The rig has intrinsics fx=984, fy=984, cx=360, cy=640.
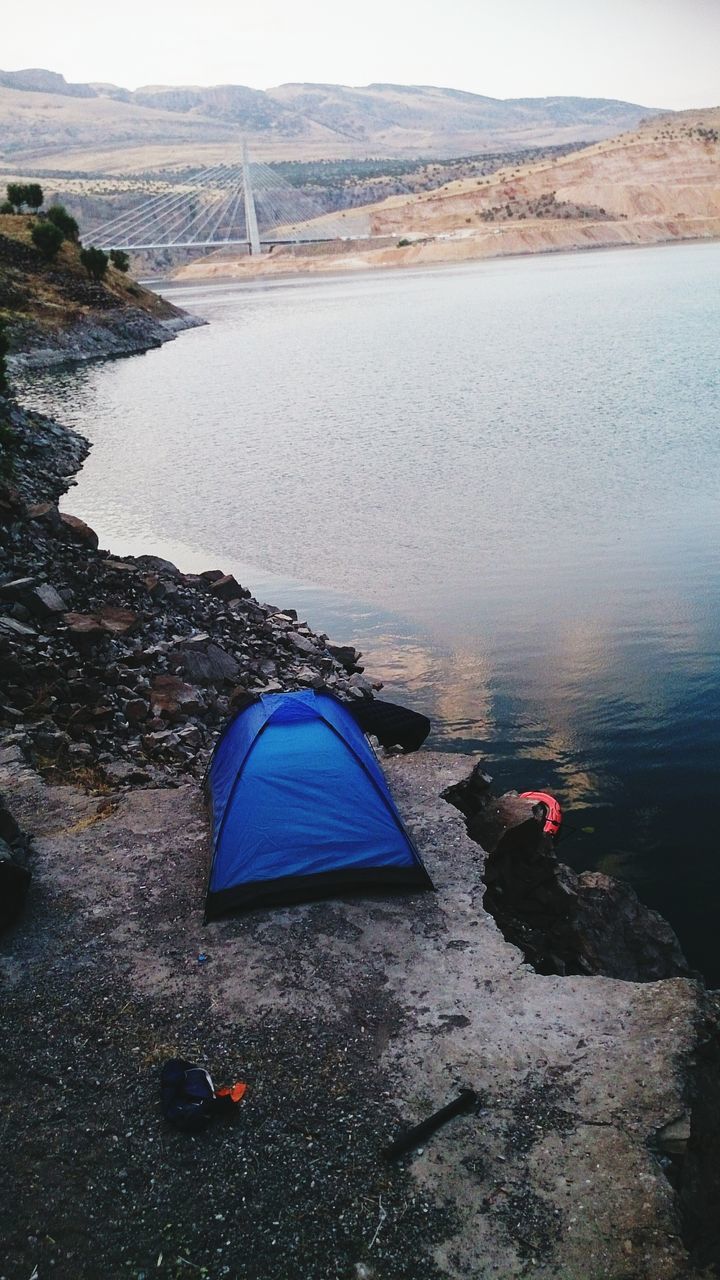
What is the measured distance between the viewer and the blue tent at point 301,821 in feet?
31.0

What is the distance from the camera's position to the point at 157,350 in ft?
245

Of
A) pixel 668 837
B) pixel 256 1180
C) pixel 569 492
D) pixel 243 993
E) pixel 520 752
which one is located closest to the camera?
pixel 256 1180

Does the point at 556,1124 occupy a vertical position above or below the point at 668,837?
above

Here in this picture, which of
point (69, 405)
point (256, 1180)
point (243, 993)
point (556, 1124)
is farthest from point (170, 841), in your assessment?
point (69, 405)

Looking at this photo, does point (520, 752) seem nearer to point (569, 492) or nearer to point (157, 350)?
point (569, 492)

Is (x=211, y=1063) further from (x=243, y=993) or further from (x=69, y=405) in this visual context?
(x=69, y=405)

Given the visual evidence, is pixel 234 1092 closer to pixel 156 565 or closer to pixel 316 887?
pixel 316 887

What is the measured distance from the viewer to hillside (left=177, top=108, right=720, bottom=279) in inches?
6255

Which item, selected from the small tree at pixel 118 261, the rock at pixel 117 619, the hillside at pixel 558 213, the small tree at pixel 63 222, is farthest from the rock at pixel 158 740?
the hillside at pixel 558 213

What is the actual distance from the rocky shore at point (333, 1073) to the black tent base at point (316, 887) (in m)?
0.14

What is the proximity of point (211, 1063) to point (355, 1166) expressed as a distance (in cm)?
150

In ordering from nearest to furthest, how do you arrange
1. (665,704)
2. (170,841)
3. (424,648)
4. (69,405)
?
(170,841)
(665,704)
(424,648)
(69,405)

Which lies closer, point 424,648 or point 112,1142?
point 112,1142

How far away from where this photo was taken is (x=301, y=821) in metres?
9.88
